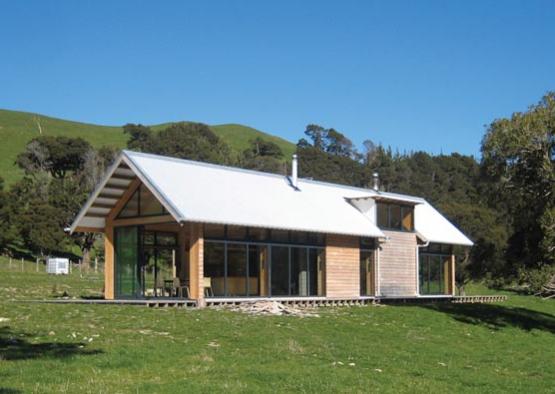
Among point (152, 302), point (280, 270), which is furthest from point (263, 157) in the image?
point (152, 302)

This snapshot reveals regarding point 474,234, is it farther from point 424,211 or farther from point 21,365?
point 21,365

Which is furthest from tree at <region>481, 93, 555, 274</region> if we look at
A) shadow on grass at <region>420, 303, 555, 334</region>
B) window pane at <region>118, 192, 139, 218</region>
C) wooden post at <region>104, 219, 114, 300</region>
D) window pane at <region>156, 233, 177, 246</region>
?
wooden post at <region>104, 219, 114, 300</region>

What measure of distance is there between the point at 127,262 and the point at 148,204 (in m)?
2.47

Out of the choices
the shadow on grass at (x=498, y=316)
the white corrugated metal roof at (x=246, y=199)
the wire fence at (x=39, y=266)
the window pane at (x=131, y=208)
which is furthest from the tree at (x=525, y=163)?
the wire fence at (x=39, y=266)

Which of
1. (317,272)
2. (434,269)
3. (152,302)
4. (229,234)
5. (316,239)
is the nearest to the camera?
(152,302)

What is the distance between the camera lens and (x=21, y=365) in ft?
39.2

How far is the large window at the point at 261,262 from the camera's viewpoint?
26469mm

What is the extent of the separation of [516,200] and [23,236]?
40756mm

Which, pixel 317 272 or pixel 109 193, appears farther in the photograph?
pixel 317 272

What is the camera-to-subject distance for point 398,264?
34375mm

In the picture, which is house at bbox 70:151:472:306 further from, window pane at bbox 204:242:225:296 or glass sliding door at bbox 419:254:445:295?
glass sliding door at bbox 419:254:445:295

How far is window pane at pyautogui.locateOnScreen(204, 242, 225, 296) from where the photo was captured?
85.5 ft

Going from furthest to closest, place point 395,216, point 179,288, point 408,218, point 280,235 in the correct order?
point 408,218 → point 395,216 → point 280,235 → point 179,288

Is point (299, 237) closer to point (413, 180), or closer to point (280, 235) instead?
point (280, 235)
